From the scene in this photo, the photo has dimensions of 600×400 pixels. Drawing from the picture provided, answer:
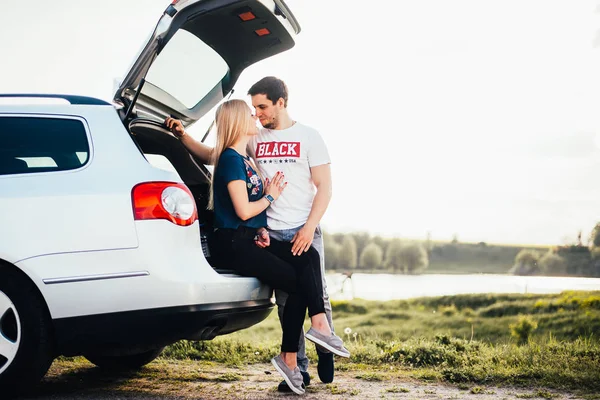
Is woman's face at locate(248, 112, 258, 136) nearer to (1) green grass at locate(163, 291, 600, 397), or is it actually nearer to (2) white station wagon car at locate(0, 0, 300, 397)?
(2) white station wagon car at locate(0, 0, 300, 397)

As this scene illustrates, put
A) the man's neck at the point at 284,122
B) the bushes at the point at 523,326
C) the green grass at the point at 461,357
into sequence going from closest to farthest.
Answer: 1. the man's neck at the point at 284,122
2. the green grass at the point at 461,357
3. the bushes at the point at 523,326

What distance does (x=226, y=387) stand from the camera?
446 centimetres

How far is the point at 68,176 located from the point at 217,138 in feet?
3.16

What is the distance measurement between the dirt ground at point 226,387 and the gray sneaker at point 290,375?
67 millimetres

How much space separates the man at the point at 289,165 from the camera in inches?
169

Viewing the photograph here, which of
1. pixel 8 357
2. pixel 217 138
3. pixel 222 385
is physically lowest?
pixel 222 385

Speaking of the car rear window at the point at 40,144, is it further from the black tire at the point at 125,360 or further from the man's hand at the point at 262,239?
the black tire at the point at 125,360

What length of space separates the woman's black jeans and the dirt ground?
489mm

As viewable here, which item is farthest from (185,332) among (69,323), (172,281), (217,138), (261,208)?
(217,138)

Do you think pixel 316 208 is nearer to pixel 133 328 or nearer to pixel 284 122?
pixel 284 122

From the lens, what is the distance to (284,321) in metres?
4.23

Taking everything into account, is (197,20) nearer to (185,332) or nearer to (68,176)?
(68,176)

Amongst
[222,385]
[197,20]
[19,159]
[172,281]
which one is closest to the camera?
[172,281]

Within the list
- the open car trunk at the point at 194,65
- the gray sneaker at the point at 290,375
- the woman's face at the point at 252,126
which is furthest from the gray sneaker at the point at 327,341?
the woman's face at the point at 252,126
